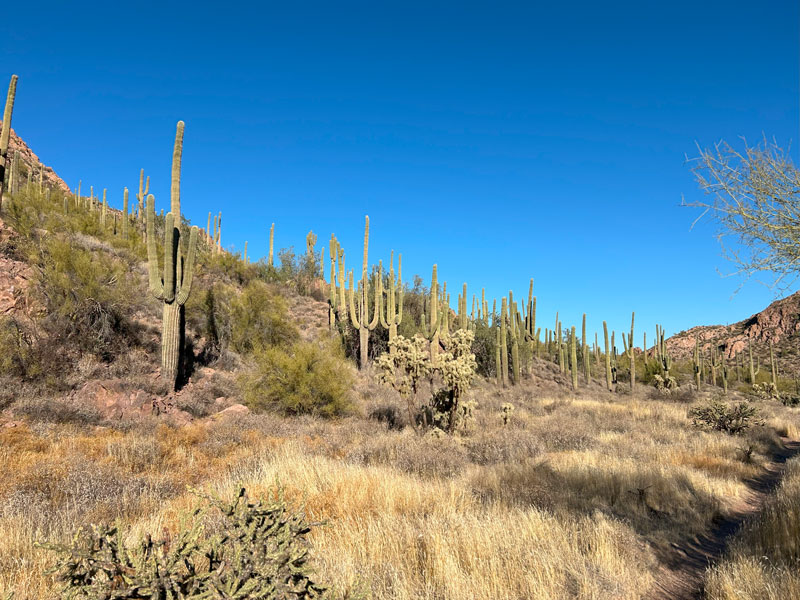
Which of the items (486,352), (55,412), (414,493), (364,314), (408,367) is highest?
(364,314)

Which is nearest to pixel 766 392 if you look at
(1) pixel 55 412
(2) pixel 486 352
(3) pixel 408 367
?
(2) pixel 486 352

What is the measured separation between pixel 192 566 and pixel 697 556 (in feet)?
17.5

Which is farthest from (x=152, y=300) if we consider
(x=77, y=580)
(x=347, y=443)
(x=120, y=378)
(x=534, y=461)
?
(x=77, y=580)

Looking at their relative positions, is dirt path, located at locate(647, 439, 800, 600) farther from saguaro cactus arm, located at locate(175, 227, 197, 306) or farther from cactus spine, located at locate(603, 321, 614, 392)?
cactus spine, located at locate(603, 321, 614, 392)

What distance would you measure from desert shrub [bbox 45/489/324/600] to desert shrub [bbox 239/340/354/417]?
9.91 meters

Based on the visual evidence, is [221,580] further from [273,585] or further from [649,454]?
[649,454]

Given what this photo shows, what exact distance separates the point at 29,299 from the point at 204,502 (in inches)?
430

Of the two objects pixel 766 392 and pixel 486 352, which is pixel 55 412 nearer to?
pixel 486 352

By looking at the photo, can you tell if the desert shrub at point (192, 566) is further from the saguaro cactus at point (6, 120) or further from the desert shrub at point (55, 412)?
the saguaro cactus at point (6, 120)

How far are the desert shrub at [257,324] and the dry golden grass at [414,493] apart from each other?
6622 mm

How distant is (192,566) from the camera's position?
2381 millimetres

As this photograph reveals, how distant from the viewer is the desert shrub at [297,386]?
40.2 feet

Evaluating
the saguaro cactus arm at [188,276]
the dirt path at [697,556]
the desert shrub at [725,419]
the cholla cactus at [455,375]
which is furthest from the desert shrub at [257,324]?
the desert shrub at [725,419]

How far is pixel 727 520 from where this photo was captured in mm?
6172
